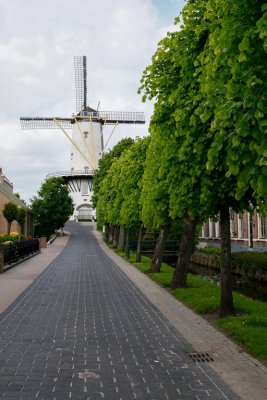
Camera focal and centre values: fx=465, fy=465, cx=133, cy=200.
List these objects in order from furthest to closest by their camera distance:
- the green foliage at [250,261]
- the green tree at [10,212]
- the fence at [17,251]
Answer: the green tree at [10,212] < the green foliage at [250,261] < the fence at [17,251]

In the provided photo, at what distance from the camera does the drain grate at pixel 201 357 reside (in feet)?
25.1

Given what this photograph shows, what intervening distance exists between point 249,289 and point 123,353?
14703mm

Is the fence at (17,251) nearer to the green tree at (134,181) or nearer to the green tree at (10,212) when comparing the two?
the green tree at (10,212)

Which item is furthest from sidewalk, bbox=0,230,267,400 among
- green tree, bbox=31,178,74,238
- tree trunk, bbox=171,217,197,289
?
green tree, bbox=31,178,74,238

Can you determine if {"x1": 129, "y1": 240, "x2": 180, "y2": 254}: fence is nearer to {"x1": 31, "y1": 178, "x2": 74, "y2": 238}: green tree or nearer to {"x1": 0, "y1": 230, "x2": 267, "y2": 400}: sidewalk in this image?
{"x1": 31, "y1": 178, "x2": 74, "y2": 238}: green tree

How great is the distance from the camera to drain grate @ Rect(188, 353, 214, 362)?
766 cm

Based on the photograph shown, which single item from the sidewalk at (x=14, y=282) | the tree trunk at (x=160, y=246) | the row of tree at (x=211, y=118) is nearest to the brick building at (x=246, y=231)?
the tree trunk at (x=160, y=246)

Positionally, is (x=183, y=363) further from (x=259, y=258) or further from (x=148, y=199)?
(x=259, y=258)

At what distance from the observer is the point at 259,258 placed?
26.4m

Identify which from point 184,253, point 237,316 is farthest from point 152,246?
point 237,316

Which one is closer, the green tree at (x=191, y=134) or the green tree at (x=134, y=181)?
the green tree at (x=191, y=134)

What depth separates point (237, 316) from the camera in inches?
448

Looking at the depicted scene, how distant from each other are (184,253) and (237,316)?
5.63 metres

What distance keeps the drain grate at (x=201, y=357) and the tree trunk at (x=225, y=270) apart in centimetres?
367
